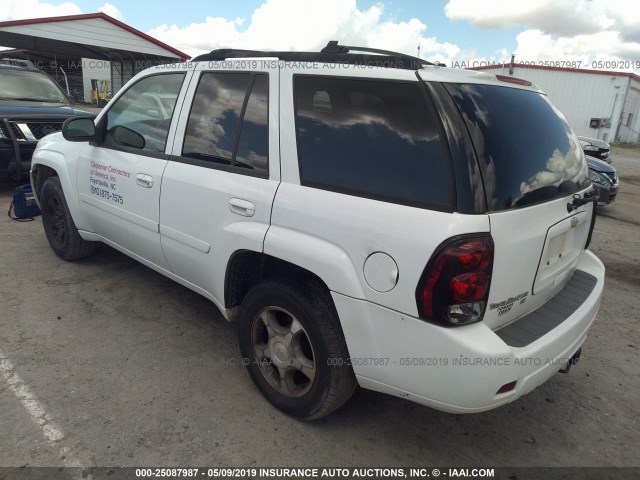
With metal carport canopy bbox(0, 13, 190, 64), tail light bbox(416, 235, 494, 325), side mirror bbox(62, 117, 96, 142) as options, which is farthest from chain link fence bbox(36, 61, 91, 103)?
tail light bbox(416, 235, 494, 325)

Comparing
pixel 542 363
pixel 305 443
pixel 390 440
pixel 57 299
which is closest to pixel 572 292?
pixel 542 363

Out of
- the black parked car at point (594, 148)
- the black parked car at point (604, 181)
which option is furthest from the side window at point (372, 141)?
the black parked car at point (594, 148)

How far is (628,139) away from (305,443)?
3873 cm

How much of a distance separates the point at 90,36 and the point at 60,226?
768 inches

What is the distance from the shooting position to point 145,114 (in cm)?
335

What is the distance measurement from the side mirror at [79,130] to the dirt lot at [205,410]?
129 centimetres

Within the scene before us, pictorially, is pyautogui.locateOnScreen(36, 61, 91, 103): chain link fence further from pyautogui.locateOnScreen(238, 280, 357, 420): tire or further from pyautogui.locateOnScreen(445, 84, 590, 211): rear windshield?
pyautogui.locateOnScreen(445, 84, 590, 211): rear windshield

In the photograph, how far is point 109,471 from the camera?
2.13m

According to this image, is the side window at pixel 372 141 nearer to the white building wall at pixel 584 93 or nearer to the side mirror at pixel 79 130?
the side mirror at pixel 79 130

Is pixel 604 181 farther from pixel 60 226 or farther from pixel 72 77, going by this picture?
pixel 72 77

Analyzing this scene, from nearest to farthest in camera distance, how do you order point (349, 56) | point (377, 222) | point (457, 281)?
point (457, 281) < point (377, 222) < point (349, 56)

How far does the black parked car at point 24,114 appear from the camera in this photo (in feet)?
21.5

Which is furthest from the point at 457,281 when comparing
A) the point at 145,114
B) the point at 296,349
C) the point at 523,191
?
the point at 145,114

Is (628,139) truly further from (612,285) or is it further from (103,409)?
(103,409)
